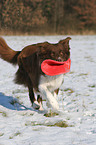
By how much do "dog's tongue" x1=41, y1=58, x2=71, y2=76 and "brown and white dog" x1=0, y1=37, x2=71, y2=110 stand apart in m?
0.08

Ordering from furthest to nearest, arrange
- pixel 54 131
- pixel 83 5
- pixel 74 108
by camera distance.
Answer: pixel 83 5 < pixel 74 108 < pixel 54 131

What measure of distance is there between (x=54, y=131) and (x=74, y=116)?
63 cm

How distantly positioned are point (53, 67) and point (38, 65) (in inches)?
12.9

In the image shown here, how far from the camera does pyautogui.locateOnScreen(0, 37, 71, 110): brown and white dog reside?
120 inches

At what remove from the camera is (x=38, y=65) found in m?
3.23

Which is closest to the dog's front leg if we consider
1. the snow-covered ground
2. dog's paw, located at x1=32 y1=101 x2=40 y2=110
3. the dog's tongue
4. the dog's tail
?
the snow-covered ground

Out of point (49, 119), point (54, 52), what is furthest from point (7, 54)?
point (49, 119)

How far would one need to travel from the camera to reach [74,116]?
10.5 feet

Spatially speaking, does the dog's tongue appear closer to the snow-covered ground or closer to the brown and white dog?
the brown and white dog

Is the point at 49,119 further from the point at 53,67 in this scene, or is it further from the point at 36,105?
the point at 53,67

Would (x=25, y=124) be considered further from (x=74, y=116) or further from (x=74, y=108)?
(x=74, y=108)

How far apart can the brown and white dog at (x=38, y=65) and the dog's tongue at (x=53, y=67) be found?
3.0 inches

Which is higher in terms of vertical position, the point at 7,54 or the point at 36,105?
the point at 7,54

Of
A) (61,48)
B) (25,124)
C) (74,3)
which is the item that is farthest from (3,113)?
(74,3)
